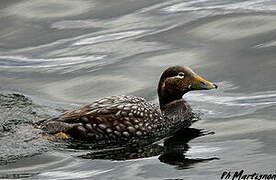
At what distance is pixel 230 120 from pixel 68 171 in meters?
3.04

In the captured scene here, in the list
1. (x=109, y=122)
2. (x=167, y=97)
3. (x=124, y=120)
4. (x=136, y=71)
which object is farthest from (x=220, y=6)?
(x=109, y=122)

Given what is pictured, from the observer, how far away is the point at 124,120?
43.1 ft

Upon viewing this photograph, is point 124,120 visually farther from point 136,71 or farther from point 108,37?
point 108,37

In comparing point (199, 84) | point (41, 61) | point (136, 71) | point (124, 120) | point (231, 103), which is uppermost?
point (41, 61)

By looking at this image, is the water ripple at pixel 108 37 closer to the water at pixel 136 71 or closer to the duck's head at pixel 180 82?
the water at pixel 136 71

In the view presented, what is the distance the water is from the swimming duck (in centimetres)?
39

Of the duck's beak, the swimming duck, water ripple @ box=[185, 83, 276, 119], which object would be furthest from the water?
the duck's beak

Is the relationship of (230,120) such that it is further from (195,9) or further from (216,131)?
(195,9)

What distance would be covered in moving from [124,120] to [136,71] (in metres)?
3.42

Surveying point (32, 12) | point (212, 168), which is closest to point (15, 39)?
point (32, 12)

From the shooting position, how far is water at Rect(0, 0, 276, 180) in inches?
465

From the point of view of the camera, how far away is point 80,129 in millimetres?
12984

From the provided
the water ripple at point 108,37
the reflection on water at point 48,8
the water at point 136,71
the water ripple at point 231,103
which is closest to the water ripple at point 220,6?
the water at point 136,71

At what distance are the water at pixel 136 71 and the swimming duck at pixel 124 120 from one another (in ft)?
1.26
